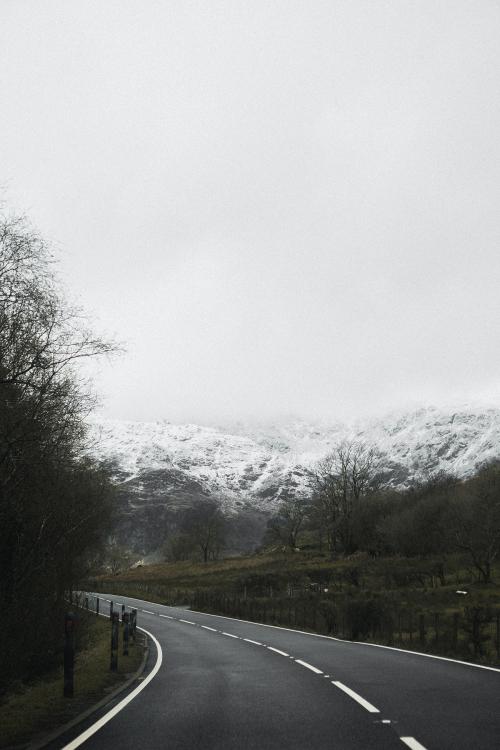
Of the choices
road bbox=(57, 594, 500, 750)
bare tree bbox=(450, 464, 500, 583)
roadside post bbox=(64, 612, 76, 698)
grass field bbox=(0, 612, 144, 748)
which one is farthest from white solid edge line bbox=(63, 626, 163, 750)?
bare tree bbox=(450, 464, 500, 583)

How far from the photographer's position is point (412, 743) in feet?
24.6

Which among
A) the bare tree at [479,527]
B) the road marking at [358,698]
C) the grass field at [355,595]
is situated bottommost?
the grass field at [355,595]

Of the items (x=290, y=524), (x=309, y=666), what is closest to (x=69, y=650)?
(x=309, y=666)

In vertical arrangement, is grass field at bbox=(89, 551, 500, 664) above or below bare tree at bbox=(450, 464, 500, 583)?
below

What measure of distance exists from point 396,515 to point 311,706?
297ft

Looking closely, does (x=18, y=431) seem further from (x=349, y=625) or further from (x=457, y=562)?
(x=457, y=562)

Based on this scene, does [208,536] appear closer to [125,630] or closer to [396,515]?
[396,515]

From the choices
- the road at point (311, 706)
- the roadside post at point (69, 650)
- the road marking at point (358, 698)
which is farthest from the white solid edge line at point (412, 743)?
the roadside post at point (69, 650)

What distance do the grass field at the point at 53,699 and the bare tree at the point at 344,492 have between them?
3371 inches

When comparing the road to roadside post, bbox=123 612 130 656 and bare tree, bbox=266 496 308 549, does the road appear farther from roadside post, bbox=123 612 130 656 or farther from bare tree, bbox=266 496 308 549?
bare tree, bbox=266 496 308 549

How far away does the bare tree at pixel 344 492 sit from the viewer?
10288 centimetres

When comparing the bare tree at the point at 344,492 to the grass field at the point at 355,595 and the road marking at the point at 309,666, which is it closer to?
the grass field at the point at 355,595

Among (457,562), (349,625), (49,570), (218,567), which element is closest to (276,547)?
(218,567)

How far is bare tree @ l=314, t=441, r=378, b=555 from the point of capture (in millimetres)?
102875
